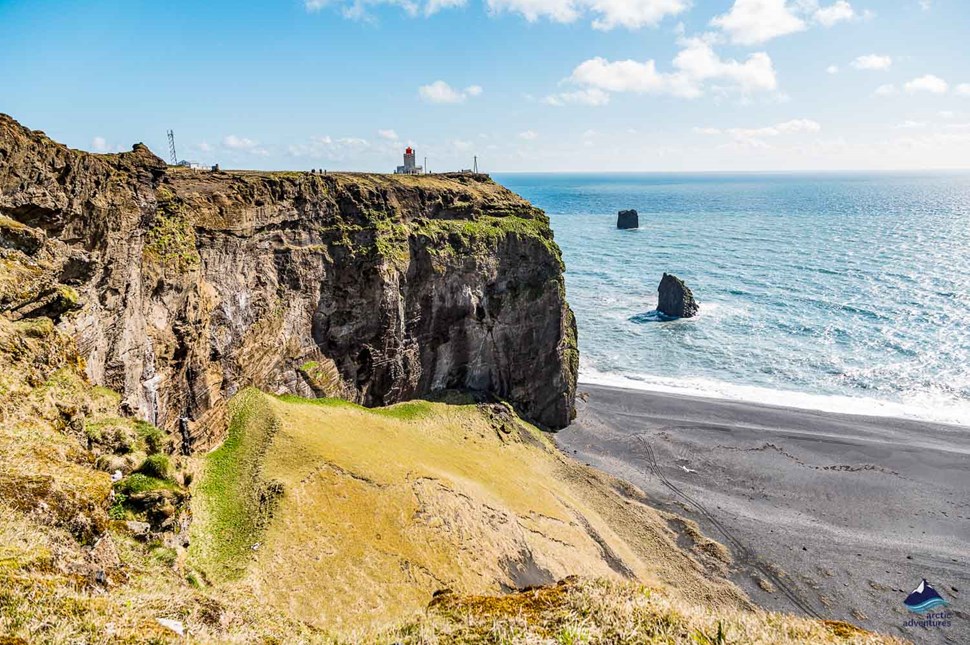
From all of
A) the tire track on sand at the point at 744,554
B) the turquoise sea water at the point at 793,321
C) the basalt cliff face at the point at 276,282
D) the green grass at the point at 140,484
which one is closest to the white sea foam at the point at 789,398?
the turquoise sea water at the point at 793,321

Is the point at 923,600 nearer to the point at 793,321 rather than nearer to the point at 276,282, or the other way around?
the point at 276,282

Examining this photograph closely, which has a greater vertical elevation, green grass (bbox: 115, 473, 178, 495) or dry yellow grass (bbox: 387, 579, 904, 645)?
green grass (bbox: 115, 473, 178, 495)

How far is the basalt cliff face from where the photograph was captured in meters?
18.9

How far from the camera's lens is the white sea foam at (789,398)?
166ft

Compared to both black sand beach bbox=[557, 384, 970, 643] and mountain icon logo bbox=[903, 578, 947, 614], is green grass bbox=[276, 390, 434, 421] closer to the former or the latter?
black sand beach bbox=[557, 384, 970, 643]

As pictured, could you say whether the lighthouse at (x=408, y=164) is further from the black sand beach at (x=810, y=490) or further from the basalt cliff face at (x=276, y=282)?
the black sand beach at (x=810, y=490)

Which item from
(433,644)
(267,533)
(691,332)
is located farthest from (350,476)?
(691,332)

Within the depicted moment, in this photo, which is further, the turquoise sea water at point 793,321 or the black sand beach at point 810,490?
the turquoise sea water at point 793,321

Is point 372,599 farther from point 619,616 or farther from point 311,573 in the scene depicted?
point 619,616

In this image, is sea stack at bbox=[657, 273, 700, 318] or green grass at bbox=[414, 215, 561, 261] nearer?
green grass at bbox=[414, 215, 561, 261]

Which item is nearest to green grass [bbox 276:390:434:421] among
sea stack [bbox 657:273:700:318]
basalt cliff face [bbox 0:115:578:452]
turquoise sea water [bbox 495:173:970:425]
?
basalt cliff face [bbox 0:115:578:452]

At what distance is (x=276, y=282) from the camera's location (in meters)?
31.1

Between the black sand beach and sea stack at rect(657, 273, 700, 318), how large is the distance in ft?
81.6

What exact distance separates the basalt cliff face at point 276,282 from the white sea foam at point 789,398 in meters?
13.1
